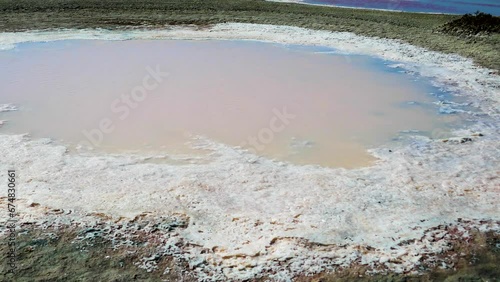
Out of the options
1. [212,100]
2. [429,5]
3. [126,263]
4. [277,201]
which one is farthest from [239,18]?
[126,263]

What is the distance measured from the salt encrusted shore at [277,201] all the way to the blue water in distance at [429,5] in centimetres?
936

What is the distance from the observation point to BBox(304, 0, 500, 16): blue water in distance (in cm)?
1414

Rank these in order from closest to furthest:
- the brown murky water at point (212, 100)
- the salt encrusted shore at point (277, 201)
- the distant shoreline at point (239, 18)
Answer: the salt encrusted shore at point (277, 201) < the brown murky water at point (212, 100) < the distant shoreline at point (239, 18)

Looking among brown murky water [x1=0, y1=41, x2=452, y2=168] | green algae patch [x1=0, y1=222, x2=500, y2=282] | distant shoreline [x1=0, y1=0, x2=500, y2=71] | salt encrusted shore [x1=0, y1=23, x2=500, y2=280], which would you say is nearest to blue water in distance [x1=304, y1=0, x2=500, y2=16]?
distant shoreline [x1=0, y1=0, x2=500, y2=71]

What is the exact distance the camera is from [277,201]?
14.2 feet

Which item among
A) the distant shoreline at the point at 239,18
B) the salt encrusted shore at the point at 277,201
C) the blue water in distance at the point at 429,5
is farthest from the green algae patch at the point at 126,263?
the blue water in distance at the point at 429,5

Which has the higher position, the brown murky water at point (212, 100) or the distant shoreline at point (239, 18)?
the distant shoreline at point (239, 18)

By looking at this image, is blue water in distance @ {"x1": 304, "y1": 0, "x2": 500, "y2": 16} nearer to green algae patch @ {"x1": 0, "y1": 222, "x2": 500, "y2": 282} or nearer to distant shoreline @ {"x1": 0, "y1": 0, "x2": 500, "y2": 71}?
distant shoreline @ {"x1": 0, "y1": 0, "x2": 500, "y2": 71}

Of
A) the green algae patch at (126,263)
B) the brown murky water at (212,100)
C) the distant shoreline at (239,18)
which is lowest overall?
the green algae patch at (126,263)

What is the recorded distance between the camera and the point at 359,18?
12.2 meters

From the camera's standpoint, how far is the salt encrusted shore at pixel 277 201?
11.9 ft

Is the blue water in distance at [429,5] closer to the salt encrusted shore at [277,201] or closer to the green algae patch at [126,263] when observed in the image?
the salt encrusted shore at [277,201]

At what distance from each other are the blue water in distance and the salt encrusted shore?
30.7 feet

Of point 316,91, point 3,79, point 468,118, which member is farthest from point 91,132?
point 468,118
